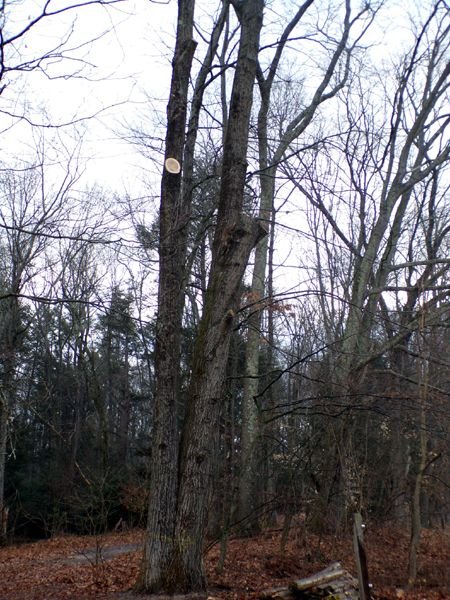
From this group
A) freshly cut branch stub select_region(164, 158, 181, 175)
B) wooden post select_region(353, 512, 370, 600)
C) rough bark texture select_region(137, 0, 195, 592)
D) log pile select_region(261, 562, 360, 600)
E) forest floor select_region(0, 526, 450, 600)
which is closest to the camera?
Answer: wooden post select_region(353, 512, 370, 600)

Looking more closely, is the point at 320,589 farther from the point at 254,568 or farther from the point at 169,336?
the point at 169,336

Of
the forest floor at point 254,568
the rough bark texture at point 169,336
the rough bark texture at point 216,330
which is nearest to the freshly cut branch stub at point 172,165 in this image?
the rough bark texture at point 169,336

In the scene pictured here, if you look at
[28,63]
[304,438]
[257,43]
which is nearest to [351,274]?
[304,438]

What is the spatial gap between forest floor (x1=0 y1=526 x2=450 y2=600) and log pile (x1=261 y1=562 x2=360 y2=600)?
1.54 feet

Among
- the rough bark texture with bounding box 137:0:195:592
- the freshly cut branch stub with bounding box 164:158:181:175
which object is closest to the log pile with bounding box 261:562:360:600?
the rough bark texture with bounding box 137:0:195:592

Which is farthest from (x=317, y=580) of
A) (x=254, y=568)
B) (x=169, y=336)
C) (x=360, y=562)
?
(x=169, y=336)

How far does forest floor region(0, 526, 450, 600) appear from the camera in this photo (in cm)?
861

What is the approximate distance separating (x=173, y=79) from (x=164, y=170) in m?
1.26

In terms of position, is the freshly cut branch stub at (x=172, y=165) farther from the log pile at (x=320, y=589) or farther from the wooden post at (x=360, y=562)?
the log pile at (x=320, y=589)

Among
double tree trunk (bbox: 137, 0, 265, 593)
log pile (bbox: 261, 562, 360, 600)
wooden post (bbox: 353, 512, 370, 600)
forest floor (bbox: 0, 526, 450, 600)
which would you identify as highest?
double tree trunk (bbox: 137, 0, 265, 593)

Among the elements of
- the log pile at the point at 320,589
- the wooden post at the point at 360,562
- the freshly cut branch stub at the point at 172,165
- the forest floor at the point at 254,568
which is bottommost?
the forest floor at the point at 254,568

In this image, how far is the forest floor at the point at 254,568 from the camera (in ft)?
28.2

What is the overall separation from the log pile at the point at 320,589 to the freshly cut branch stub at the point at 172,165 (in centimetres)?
503

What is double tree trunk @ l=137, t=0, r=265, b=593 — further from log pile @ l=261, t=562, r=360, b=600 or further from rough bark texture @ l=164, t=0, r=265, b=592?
log pile @ l=261, t=562, r=360, b=600
